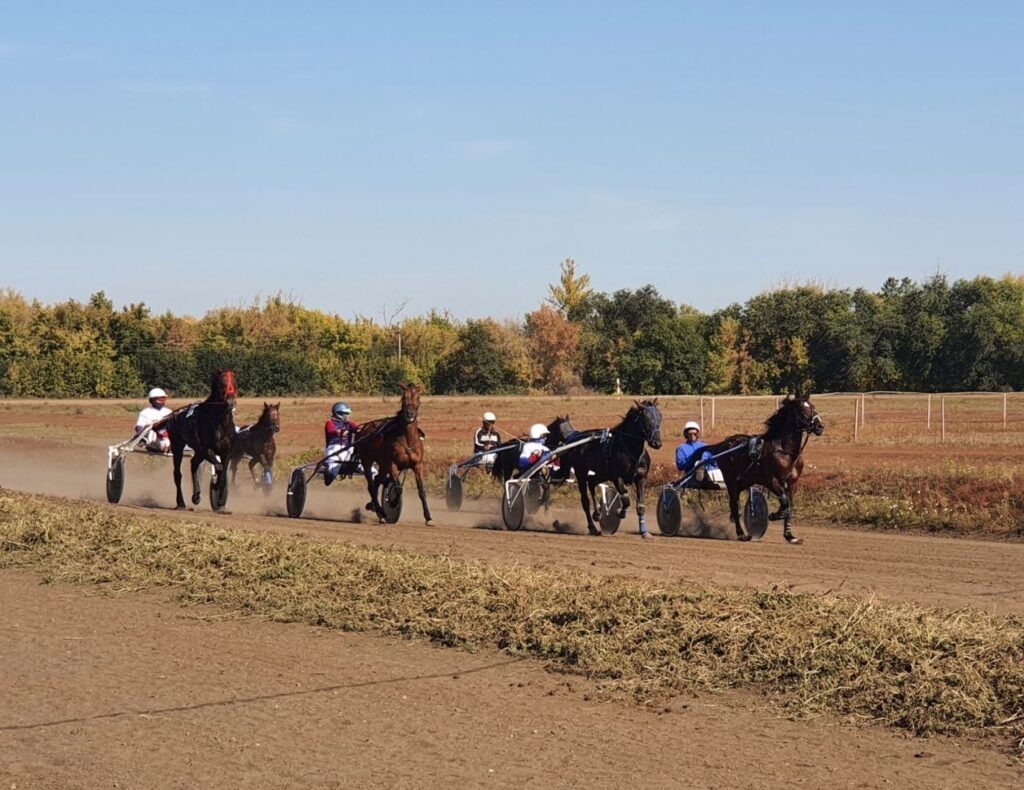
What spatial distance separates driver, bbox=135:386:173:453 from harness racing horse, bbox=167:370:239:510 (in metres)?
0.52

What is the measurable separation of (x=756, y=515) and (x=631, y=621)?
24.6 feet

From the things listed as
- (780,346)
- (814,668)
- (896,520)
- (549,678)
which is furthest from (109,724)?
(780,346)

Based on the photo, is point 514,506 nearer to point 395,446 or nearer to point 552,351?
point 395,446

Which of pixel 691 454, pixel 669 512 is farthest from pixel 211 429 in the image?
pixel 691 454

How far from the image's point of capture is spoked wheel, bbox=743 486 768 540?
56.0 ft

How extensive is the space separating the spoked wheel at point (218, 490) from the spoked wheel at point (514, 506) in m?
4.36

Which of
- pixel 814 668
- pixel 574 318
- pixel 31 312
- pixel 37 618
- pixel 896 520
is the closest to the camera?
pixel 814 668

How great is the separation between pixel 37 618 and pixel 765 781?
22.2 ft

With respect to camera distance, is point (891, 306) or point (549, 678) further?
point (891, 306)

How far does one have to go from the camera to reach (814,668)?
869cm

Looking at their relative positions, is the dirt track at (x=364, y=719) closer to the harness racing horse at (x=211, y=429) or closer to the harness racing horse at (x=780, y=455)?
the harness racing horse at (x=780, y=455)

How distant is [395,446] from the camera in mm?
18500

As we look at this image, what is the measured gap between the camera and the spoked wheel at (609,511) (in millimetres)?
18000

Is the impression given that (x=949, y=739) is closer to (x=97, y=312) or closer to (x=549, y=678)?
(x=549, y=678)
